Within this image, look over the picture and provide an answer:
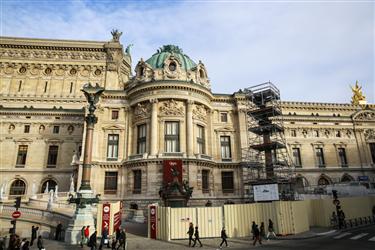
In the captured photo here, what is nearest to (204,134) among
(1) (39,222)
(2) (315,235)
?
(2) (315,235)

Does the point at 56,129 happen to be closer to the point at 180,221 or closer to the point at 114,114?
the point at 114,114

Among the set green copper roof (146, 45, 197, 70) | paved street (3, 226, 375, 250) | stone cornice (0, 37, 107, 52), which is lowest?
paved street (3, 226, 375, 250)

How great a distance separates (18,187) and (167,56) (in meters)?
30.8

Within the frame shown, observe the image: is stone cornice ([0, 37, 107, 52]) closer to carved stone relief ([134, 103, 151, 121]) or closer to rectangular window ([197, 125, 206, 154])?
carved stone relief ([134, 103, 151, 121])

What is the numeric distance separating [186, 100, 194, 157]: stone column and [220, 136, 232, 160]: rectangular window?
6.35m

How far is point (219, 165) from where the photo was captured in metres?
38.7

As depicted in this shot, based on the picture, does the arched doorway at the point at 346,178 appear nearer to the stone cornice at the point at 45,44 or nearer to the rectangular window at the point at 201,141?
the rectangular window at the point at 201,141

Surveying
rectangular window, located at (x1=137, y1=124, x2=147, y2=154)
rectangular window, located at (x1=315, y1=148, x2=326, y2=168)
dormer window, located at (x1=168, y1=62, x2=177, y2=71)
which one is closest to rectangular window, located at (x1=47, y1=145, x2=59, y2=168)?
rectangular window, located at (x1=137, y1=124, x2=147, y2=154)

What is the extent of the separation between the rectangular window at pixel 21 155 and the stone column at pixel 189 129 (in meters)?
27.5

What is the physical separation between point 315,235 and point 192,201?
1559 centimetres

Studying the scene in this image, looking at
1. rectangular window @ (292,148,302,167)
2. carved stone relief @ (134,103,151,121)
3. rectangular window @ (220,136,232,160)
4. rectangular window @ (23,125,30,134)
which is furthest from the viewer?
rectangular window @ (292,148,302,167)

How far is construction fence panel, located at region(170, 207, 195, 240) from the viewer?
68.3ft

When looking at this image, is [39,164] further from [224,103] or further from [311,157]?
[311,157]

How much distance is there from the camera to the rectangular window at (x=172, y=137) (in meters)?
35.9
